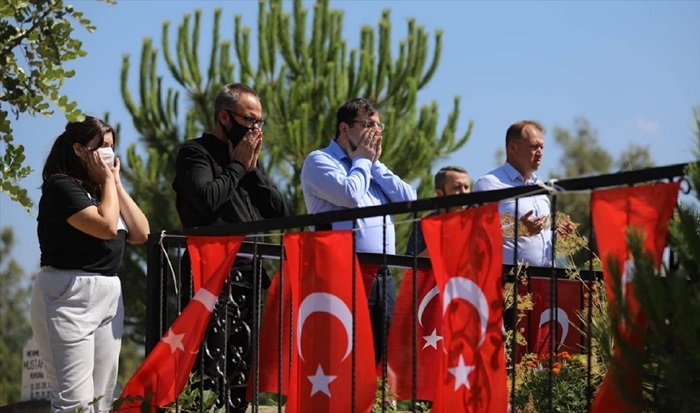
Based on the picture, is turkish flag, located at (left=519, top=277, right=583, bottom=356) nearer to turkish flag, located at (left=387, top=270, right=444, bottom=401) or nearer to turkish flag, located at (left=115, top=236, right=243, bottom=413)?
turkish flag, located at (left=387, top=270, right=444, bottom=401)

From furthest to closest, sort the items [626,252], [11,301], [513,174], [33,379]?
[11,301]
[33,379]
[513,174]
[626,252]

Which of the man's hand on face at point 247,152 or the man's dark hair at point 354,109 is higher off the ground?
the man's dark hair at point 354,109

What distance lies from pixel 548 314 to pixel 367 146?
1351 millimetres

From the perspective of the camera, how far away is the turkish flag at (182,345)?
5375 millimetres

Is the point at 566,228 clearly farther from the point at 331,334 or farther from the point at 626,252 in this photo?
the point at 626,252

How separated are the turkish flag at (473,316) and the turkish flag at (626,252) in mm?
384

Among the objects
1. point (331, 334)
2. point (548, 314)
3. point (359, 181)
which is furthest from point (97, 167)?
point (548, 314)

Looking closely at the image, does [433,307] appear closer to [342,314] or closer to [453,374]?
[342,314]

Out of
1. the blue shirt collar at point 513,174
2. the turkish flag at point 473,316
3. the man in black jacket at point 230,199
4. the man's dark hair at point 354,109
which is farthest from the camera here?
the blue shirt collar at point 513,174

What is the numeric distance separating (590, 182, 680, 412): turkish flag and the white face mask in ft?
8.80

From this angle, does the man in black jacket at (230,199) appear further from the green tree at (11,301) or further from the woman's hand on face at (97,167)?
the green tree at (11,301)

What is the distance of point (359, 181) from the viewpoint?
6.35m

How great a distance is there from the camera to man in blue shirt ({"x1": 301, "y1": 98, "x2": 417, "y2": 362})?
20.8ft

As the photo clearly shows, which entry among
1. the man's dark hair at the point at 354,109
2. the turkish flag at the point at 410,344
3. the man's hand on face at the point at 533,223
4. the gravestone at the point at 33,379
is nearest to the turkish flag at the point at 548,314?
the man's hand on face at the point at 533,223
